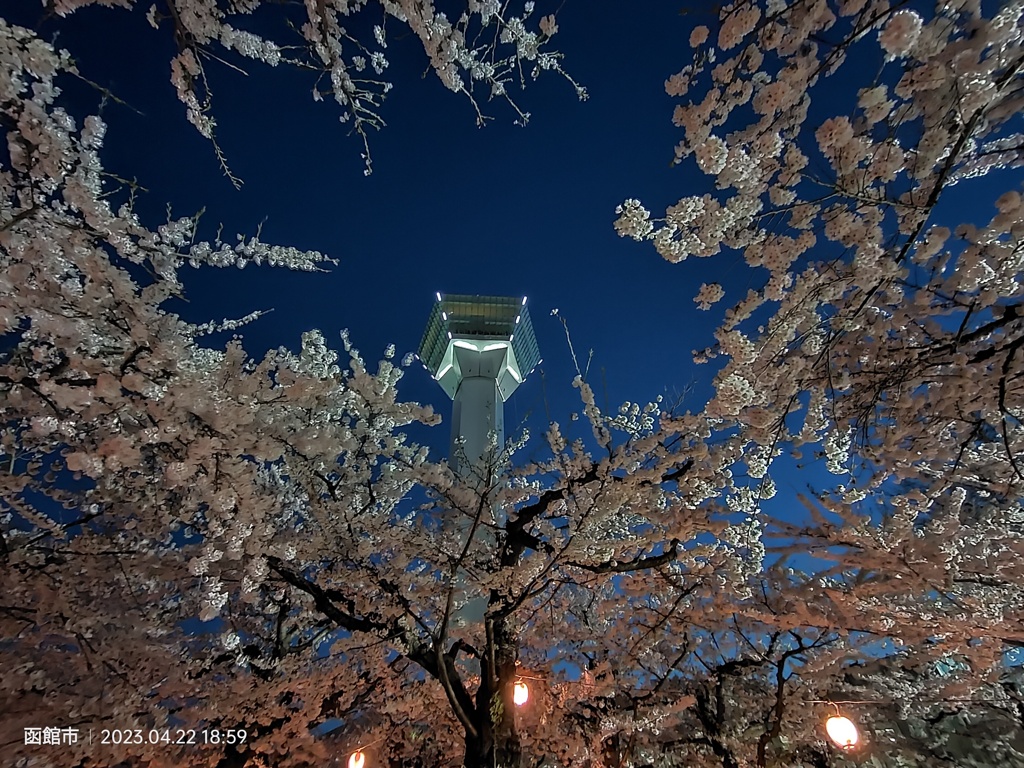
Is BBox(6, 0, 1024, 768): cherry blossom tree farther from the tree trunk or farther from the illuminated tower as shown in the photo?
the illuminated tower

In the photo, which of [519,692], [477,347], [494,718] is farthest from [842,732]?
[477,347]

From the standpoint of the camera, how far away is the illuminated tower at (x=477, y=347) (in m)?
35.7

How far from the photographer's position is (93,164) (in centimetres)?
355

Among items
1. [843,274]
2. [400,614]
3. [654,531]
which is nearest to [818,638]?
[654,531]

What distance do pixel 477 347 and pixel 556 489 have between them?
30540mm

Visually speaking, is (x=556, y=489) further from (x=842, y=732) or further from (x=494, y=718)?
(x=842, y=732)

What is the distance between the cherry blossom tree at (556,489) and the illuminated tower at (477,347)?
24.5m

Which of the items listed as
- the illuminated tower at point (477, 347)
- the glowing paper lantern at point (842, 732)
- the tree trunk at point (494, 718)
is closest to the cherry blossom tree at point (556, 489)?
the tree trunk at point (494, 718)

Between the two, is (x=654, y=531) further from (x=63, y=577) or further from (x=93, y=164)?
(x=63, y=577)

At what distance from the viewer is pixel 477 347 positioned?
36469 mm

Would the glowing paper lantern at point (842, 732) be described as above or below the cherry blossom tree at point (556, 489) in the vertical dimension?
below

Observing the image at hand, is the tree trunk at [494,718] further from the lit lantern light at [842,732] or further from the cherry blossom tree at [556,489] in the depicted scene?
the lit lantern light at [842,732]

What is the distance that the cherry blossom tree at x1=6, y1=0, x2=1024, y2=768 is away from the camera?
2.87m

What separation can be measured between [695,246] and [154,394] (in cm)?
383
